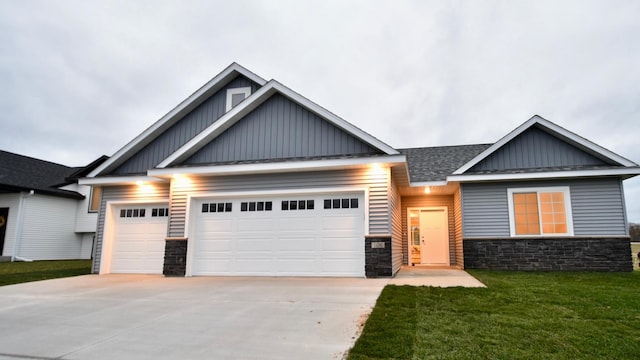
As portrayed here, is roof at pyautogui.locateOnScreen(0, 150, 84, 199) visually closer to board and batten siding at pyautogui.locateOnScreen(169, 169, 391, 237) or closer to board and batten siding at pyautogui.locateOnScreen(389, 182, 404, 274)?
board and batten siding at pyautogui.locateOnScreen(169, 169, 391, 237)

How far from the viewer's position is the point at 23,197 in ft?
59.8

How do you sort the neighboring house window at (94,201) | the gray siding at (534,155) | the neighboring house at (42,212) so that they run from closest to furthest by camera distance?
the gray siding at (534,155), the neighboring house at (42,212), the neighboring house window at (94,201)

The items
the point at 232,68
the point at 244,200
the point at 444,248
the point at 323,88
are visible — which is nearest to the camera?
the point at 244,200

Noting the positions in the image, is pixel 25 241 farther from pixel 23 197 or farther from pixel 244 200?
pixel 244 200

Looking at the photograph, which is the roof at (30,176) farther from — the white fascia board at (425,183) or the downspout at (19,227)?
the white fascia board at (425,183)

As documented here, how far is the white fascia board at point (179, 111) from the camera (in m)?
12.6

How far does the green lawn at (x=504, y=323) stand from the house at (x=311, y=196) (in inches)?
125

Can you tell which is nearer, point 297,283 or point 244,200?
point 297,283

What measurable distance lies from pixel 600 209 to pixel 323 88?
1765cm

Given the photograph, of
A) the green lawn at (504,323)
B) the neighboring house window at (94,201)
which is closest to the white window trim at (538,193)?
the green lawn at (504,323)

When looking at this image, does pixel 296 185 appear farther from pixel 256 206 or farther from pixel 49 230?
pixel 49 230

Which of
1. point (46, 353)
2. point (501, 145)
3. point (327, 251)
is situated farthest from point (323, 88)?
point (46, 353)

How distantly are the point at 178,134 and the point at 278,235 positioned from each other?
523cm

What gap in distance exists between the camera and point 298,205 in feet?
34.4
